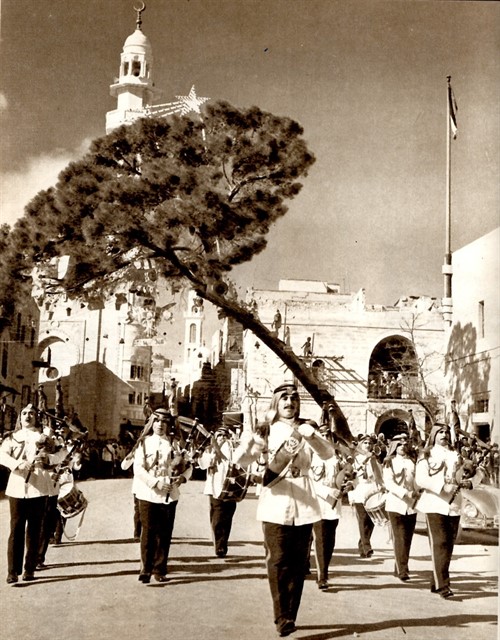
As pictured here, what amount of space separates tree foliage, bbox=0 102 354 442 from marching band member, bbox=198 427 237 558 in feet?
5.74

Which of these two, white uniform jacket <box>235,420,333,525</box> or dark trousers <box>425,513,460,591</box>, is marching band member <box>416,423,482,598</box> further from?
white uniform jacket <box>235,420,333,525</box>

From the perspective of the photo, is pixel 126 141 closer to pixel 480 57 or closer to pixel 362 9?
pixel 362 9

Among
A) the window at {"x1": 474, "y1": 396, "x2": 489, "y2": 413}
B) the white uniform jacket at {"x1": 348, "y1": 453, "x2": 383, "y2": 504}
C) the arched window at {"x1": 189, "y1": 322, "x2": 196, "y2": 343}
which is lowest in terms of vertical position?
the white uniform jacket at {"x1": 348, "y1": 453, "x2": 383, "y2": 504}

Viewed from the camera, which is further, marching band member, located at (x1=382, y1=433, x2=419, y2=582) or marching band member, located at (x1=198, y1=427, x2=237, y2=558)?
marching band member, located at (x1=198, y1=427, x2=237, y2=558)

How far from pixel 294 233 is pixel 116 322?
4677mm

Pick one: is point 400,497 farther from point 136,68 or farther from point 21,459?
point 136,68

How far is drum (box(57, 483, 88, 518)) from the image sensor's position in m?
6.82

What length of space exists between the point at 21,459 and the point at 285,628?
7.83ft

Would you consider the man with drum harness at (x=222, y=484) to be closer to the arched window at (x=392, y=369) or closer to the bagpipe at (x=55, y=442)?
the bagpipe at (x=55, y=442)

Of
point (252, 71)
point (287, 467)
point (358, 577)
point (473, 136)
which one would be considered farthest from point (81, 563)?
point (473, 136)

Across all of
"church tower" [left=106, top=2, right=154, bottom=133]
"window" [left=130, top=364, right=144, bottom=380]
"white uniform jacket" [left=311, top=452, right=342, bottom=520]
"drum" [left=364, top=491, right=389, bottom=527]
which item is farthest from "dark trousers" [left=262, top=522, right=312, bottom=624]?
"window" [left=130, top=364, right=144, bottom=380]

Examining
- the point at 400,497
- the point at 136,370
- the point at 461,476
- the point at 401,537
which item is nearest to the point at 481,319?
the point at 400,497

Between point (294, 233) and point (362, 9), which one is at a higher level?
point (362, 9)

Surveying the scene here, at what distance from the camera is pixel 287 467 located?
453 centimetres
